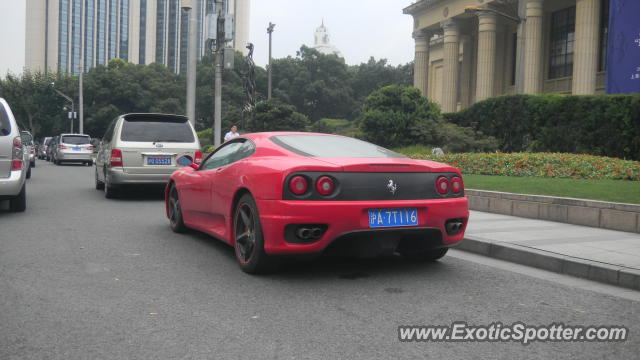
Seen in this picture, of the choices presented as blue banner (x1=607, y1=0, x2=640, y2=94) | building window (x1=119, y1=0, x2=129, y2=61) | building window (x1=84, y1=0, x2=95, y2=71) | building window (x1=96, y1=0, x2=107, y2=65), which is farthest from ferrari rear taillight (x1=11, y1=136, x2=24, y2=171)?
building window (x1=119, y1=0, x2=129, y2=61)

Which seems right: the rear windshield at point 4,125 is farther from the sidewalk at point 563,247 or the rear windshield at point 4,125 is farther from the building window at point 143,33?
the building window at point 143,33

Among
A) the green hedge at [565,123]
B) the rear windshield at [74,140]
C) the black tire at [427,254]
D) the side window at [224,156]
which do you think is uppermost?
the green hedge at [565,123]

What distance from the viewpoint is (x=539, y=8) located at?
99.9 ft

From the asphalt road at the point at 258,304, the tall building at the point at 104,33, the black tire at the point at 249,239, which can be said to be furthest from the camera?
the tall building at the point at 104,33

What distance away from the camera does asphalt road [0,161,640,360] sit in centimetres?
319

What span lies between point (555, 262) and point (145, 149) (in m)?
8.24

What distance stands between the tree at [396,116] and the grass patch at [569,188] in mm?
11764

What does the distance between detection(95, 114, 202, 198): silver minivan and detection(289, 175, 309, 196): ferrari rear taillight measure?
6841 mm

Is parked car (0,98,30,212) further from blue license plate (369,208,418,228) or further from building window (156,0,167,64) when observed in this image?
building window (156,0,167,64)

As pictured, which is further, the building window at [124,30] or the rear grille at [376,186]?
the building window at [124,30]

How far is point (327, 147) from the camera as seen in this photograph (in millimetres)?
5500

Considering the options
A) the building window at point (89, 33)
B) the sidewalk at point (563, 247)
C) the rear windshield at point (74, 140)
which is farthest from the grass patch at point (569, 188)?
the building window at point (89, 33)

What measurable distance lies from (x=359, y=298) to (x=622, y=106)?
568 inches

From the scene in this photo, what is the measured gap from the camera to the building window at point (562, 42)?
1309 inches
